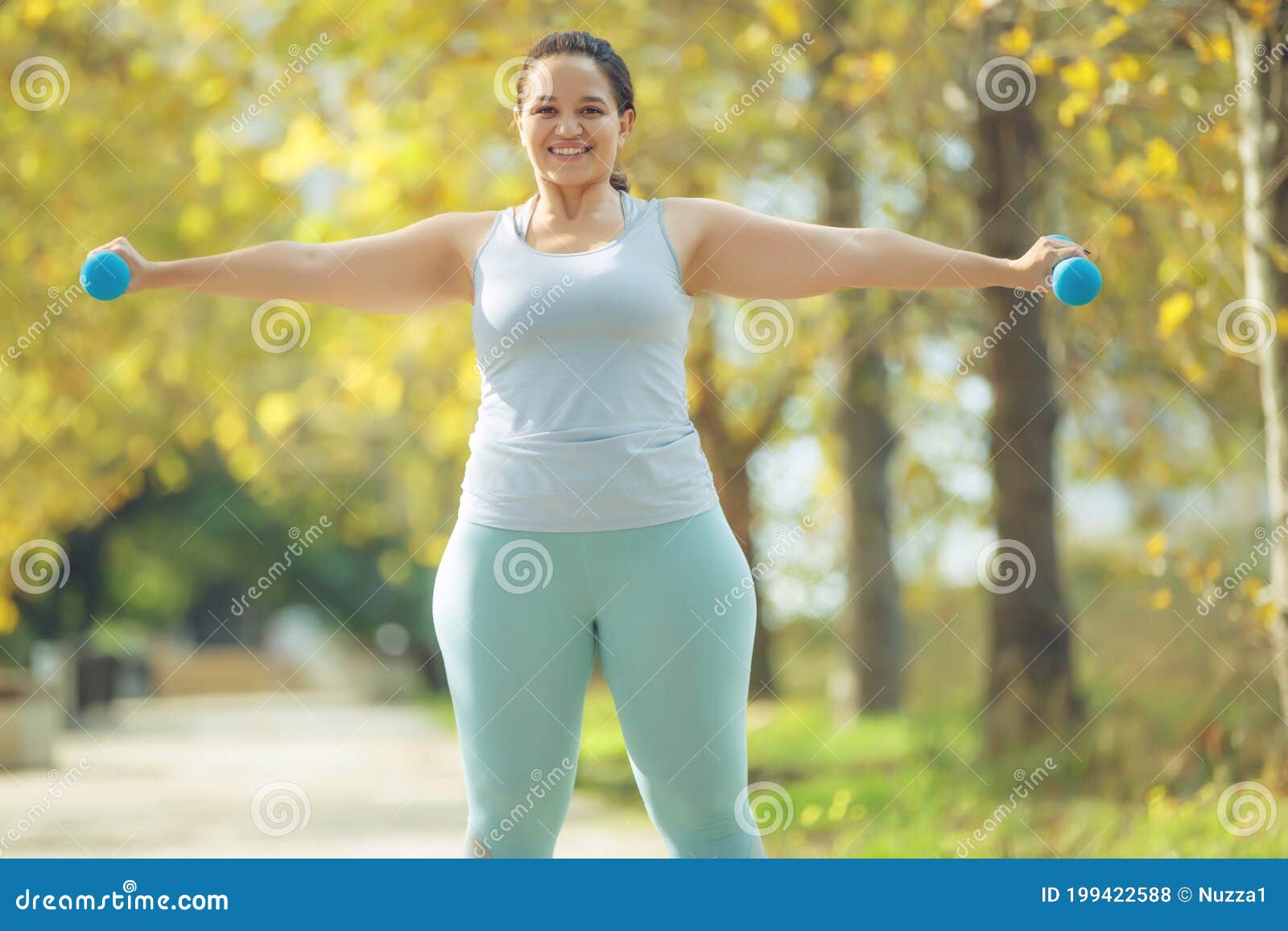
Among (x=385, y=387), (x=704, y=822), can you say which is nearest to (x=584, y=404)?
(x=704, y=822)

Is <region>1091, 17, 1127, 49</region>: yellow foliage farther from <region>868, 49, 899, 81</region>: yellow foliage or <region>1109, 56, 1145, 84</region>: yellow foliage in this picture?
<region>868, 49, 899, 81</region>: yellow foliage

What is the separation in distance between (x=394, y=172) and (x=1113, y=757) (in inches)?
175

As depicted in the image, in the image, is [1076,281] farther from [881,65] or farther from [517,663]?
[881,65]

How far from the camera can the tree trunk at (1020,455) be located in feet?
24.0

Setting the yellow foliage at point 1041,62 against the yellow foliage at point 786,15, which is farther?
the yellow foliage at point 786,15

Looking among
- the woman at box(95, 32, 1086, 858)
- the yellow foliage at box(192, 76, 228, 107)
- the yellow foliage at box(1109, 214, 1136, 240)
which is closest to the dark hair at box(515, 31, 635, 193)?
the woman at box(95, 32, 1086, 858)

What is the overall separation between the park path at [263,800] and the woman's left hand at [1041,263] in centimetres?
200

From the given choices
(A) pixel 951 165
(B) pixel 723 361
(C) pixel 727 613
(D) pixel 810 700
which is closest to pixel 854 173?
(A) pixel 951 165

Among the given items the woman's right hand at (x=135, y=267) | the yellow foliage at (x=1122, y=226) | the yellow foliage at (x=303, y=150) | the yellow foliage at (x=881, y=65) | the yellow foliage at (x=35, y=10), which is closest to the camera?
the woman's right hand at (x=135, y=267)

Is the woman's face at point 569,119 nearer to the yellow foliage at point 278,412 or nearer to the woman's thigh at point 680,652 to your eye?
the woman's thigh at point 680,652

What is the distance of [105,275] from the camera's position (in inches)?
101

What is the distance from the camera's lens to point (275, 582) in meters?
31.8

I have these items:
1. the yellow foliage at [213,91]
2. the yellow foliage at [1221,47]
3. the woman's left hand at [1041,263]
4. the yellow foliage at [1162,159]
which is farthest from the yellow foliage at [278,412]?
the woman's left hand at [1041,263]

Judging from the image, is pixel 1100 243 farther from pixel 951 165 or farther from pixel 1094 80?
pixel 1094 80
